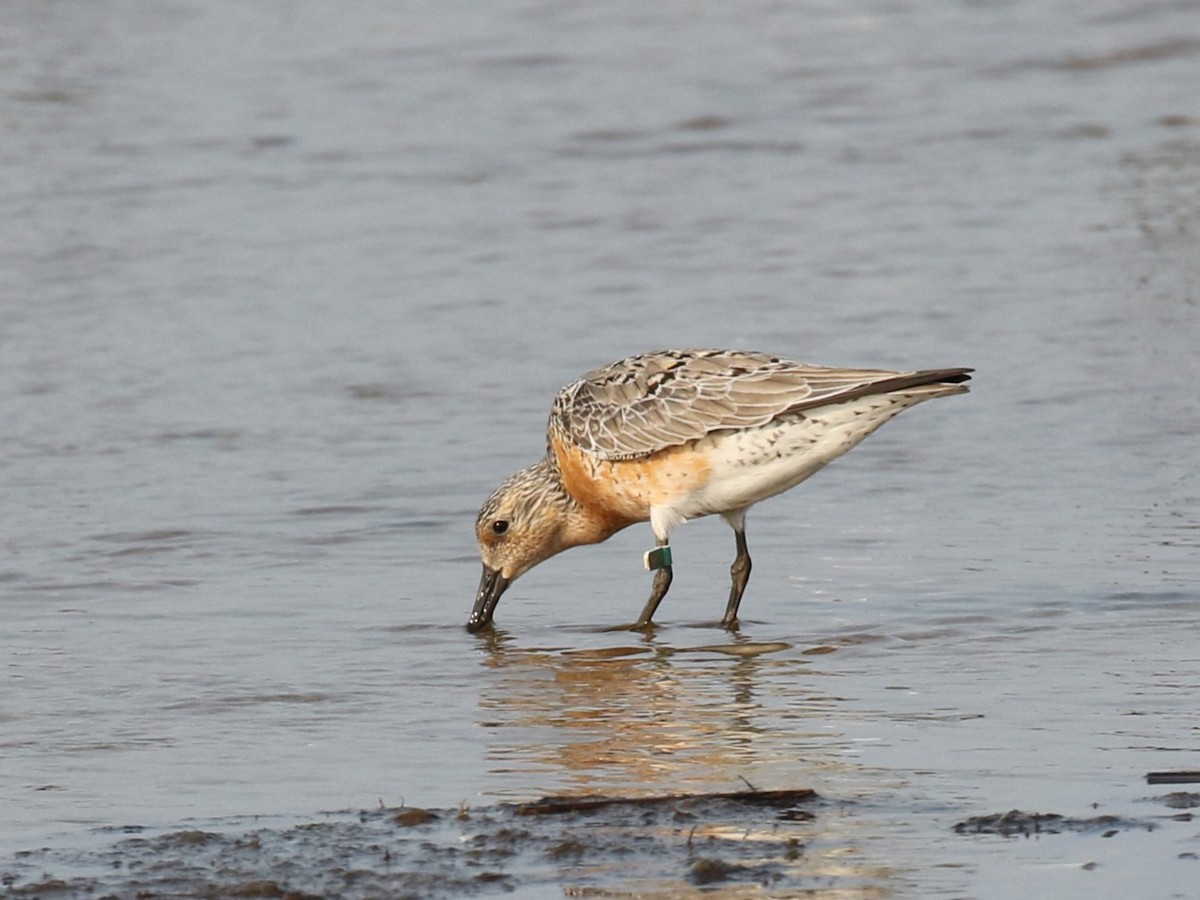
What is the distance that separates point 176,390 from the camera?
39.8ft

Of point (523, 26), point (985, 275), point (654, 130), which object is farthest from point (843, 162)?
point (523, 26)

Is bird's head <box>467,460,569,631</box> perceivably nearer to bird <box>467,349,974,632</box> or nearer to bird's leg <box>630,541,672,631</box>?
bird <box>467,349,974,632</box>

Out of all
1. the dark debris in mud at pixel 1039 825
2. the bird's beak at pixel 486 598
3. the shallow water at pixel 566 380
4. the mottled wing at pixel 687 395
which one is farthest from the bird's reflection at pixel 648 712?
the mottled wing at pixel 687 395

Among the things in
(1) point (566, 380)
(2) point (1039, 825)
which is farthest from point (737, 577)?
(1) point (566, 380)

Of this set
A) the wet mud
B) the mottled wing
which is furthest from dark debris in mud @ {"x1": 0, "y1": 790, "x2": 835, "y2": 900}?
the mottled wing

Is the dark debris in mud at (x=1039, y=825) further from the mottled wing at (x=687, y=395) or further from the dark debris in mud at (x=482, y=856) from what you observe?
the mottled wing at (x=687, y=395)

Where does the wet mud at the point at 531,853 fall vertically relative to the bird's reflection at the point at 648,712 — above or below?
above

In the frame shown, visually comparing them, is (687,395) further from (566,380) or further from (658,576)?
(566,380)

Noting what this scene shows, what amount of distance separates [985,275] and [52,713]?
27.0ft

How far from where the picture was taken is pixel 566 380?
11906 millimetres

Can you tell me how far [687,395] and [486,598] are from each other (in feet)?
3.59

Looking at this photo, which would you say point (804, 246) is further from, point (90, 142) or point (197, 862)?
point (197, 862)

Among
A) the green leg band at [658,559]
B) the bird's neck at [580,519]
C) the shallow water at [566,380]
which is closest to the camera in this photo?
the shallow water at [566,380]

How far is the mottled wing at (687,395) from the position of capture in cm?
833
